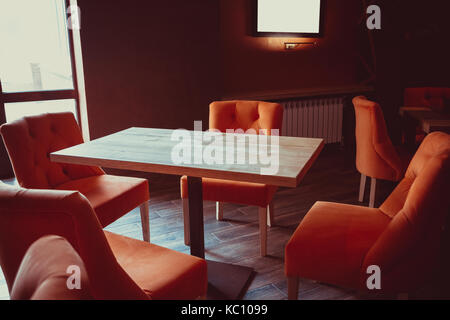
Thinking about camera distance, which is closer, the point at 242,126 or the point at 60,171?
the point at 60,171

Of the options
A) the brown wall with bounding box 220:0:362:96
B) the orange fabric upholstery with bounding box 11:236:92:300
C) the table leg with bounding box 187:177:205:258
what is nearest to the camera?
the orange fabric upholstery with bounding box 11:236:92:300

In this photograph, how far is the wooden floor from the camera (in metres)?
2.12

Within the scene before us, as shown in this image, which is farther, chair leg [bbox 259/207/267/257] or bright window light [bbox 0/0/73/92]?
bright window light [bbox 0/0/73/92]

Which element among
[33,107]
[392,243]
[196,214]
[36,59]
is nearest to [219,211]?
[196,214]

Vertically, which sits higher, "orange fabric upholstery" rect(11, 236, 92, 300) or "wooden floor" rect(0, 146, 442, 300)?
"orange fabric upholstery" rect(11, 236, 92, 300)

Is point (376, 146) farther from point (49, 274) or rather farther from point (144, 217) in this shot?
point (49, 274)

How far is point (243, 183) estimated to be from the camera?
2.34m

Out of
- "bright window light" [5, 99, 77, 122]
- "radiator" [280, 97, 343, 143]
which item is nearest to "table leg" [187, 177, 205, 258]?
"bright window light" [5, 99, 77, 122]

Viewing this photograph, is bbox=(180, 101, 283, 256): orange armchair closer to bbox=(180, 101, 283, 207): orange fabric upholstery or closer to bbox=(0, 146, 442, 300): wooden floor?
bbox=(180, 101, 283, 207): orange fabric upholstery

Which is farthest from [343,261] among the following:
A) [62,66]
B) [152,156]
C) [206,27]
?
[62,66]

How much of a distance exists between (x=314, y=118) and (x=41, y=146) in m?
3.19

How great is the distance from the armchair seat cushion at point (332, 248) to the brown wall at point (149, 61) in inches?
97.4

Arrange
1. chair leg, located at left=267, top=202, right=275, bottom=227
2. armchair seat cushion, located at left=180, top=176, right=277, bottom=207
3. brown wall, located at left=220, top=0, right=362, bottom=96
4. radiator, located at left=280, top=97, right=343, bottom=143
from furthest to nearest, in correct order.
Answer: radiator, located at left=280, top=97, right=343, bottom=143 < brown wall, located at left=220, top=0, right=362, bottom=96 < chair leg, located at left=267, top=202, right=275, bottom=227 < armchair seat cushion, located at left=180, top=176, right=277, bottom=207
